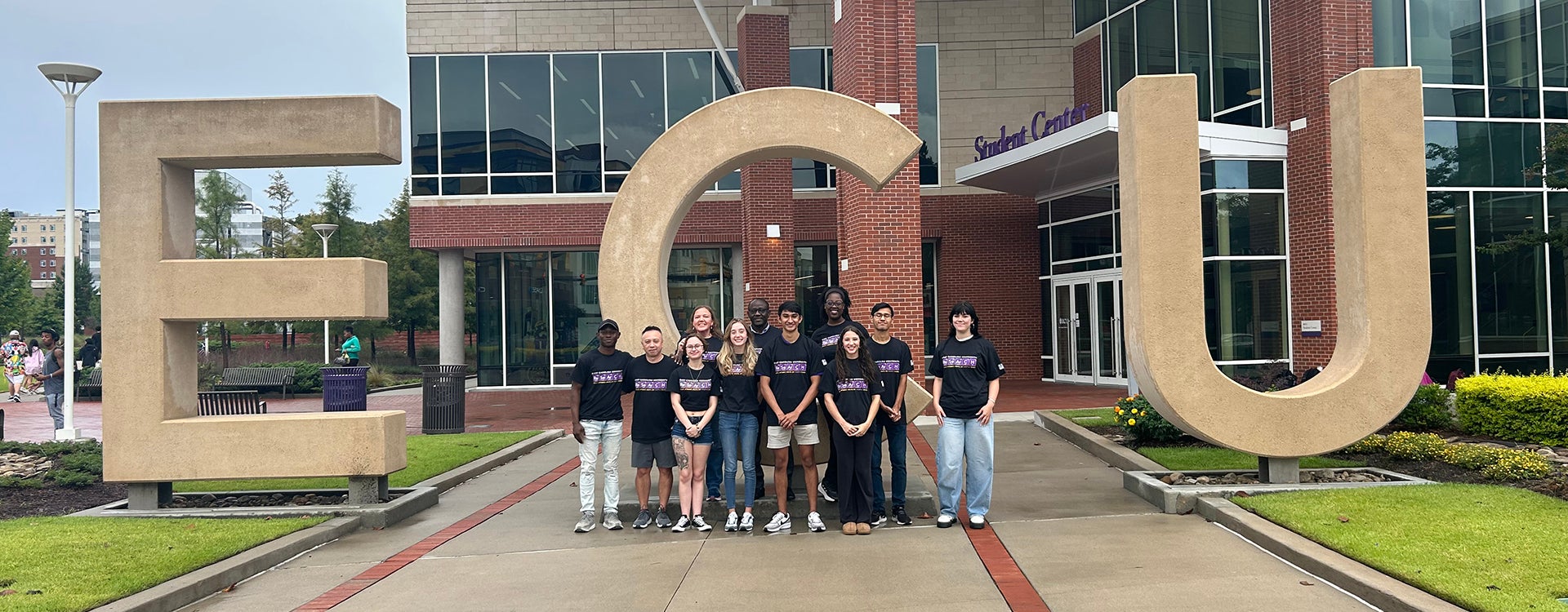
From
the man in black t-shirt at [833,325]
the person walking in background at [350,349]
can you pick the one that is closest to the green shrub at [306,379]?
the person walking in background at [350,349]

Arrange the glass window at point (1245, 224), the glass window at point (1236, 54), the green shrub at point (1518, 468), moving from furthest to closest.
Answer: the glass window at point (1236, 54) < the glass window at point (1245, 224) < the green shrub at point (1518, 468)

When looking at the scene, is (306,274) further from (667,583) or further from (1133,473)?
(1133,473)

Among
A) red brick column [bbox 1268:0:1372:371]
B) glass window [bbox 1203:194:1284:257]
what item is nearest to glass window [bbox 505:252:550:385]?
glass window [bbox 1203:194:1284:257]

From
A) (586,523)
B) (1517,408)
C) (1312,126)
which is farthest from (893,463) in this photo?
(1312,126)

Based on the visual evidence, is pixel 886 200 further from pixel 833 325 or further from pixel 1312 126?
pixel 833 325

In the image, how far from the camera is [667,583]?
6031 mm

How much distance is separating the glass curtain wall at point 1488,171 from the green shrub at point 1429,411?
715 cm

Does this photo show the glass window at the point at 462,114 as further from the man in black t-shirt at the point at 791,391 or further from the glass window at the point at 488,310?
the man in black t-shirt at the point at 791,391

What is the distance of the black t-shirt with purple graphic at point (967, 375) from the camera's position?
7.36 metres

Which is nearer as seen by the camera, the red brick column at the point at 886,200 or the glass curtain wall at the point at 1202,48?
the red brick column at the point at 886,200

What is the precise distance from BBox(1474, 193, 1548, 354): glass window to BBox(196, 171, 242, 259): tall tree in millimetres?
42748

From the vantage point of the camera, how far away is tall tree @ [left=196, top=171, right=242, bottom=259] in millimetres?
43781

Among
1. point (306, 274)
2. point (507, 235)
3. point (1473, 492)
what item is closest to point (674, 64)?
point (507, 235)

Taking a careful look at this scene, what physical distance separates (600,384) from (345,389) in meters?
10.0
